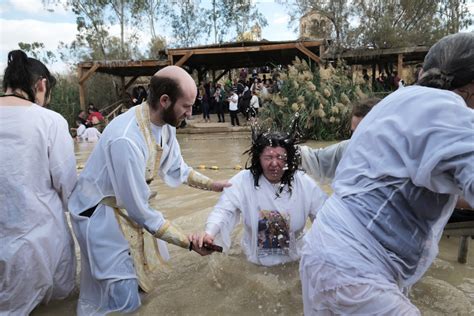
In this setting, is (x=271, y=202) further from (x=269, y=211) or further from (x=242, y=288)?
(x=242, y=288)

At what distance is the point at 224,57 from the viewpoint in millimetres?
19969

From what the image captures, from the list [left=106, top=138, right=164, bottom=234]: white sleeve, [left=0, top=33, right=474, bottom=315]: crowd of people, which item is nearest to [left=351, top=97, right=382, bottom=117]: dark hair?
[left=0, top=33, right=474, bottom=315]: crowd of people

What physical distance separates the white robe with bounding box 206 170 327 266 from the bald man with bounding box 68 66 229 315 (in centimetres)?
57

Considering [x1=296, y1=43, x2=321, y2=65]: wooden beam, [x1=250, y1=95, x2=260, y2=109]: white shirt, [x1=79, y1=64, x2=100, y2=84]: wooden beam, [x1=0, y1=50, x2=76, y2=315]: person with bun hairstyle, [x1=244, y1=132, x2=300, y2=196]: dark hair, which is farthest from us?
[x1=79, y1=64, x2=100, y2=84]: wooden beam

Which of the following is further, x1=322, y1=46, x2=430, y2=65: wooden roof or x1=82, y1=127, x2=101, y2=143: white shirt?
x1=322, y1=46, x2=430, y2=65: wooden roof

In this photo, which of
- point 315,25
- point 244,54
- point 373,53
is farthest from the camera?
point 315,25

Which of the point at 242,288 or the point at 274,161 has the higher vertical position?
the point at 274,161

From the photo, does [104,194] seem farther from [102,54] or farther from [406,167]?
[102,54]

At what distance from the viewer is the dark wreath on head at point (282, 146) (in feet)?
10.3

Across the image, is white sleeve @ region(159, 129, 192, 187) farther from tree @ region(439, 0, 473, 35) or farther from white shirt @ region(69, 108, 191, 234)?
tree @ region(439, 0, 473, 35)

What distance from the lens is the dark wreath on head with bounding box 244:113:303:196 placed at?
→ 3139 millimetres

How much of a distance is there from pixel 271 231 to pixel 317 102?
9619 mm

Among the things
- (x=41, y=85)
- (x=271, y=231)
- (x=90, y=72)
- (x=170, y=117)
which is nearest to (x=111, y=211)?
(x=170, y=117)

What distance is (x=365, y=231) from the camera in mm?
1537
